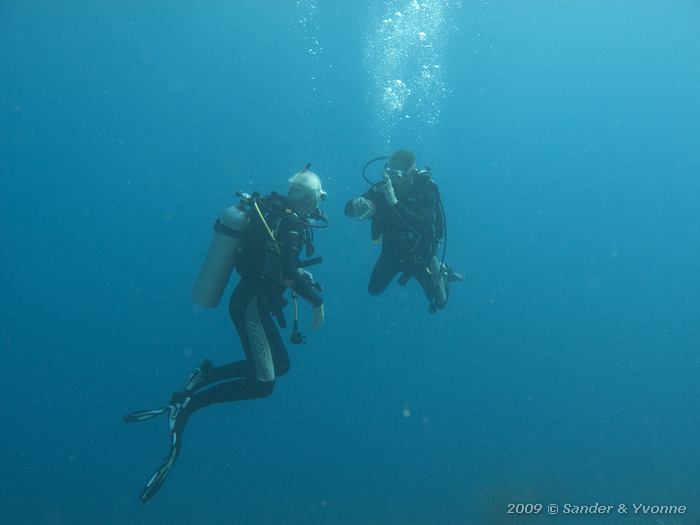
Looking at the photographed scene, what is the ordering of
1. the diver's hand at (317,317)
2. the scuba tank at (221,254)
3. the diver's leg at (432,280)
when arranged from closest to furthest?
the scuba tank at (221,254), the diver's hand at (317,317), the diver's leg at (432,280)

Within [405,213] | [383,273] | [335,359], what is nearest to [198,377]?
[383,273]

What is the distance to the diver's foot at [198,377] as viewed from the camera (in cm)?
555

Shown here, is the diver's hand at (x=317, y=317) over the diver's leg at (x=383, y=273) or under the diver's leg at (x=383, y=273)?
under

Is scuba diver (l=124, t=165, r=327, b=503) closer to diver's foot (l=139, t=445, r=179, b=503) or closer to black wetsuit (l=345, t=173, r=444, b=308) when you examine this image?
diver's foot (l=139, t=445, r=179, b=503)

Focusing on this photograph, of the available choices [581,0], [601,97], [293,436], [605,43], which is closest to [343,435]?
[293,436]

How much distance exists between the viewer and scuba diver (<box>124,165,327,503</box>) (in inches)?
180

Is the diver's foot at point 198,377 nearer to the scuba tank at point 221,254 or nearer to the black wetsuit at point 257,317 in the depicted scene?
the black wetsuit at point 257,317

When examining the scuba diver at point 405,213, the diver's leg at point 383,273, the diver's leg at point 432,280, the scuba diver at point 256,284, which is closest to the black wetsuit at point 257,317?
the scuba diver at point 256,284

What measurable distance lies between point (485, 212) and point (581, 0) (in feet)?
106

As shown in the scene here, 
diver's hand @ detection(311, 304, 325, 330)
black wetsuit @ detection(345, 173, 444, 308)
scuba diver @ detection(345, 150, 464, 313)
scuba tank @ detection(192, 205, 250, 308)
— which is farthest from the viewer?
black wetsuit @ detection(345, 173, 444, 308)

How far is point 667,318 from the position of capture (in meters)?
33.0

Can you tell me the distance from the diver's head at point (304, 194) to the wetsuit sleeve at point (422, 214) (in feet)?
4.58

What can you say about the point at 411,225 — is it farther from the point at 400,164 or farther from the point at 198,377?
the point at 198,377

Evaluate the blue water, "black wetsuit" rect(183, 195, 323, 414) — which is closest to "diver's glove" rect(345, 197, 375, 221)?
"black wetsuit" rect(183, 195, 323, 414)
